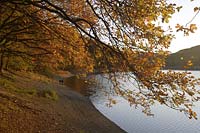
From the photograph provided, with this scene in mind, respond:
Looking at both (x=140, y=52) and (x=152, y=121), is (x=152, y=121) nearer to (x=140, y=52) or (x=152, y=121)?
(x=152, y=121)

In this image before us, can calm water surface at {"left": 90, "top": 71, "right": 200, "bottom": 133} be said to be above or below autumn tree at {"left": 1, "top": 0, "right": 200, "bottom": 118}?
below

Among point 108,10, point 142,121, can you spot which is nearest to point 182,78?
point 108,10

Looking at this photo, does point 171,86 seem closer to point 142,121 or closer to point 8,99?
point 8,99

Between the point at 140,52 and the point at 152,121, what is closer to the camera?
the point at 140,52

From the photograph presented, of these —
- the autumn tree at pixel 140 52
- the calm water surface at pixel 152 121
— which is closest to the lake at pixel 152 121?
the calm water surface at pixel 152 121

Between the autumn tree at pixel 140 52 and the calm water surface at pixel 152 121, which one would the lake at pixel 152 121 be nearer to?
the calm water surface at pixel 152 121

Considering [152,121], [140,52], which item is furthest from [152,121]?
[140,52]

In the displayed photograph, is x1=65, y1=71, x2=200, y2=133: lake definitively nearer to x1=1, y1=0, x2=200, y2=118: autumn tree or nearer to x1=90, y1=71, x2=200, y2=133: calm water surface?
x1=90, y1=71, x2=200, y2=133: calm water surface

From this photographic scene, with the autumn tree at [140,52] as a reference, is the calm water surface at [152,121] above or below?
below

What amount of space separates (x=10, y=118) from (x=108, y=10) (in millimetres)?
9242

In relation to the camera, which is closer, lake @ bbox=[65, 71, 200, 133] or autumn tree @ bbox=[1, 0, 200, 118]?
autumn tree @ bbox=[1, 0, 200, 118]

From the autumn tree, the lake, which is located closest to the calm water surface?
the lake

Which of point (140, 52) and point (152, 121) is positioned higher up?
point (140, 52)

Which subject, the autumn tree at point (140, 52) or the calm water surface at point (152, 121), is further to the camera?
the calm water surface at point (152, 121)
